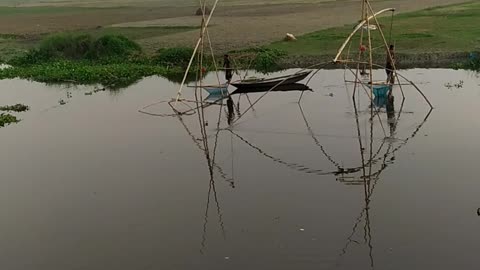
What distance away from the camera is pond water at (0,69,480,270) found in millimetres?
7571

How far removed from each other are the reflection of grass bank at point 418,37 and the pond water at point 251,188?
6712mm

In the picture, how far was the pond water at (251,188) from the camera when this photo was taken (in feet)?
24.8

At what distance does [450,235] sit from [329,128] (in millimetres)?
5729

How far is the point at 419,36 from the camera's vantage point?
24.7 meters

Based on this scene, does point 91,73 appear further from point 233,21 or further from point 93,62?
point 233,21

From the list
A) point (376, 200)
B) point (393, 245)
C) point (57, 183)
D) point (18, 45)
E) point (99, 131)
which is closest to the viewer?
point (393, 245)

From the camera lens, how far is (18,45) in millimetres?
32688

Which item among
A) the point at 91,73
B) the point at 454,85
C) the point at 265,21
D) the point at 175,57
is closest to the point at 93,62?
the point at 91,73

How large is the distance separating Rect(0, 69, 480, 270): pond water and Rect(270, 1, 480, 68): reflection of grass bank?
22.0ft

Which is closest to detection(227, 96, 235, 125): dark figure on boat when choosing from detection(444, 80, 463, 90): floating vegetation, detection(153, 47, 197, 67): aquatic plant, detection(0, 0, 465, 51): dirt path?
detection(444, 80, 463, 90): floating vegetation

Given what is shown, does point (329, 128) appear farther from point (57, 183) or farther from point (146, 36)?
point (146, 36)

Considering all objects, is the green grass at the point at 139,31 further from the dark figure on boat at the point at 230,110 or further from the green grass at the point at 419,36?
the dark figure on boat at the point at 230,110

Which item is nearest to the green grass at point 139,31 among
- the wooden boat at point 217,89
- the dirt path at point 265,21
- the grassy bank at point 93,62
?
the dirt path at point 265,21

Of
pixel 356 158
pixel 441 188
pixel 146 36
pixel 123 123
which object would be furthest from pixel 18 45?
pixel 441 188
